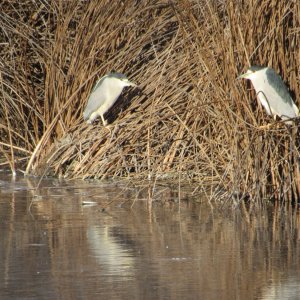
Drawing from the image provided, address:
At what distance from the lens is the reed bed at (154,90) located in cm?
774

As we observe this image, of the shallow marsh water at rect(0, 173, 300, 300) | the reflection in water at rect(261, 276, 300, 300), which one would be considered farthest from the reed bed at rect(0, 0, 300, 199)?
the reflection in water at rect(261, 276, 300, 300)

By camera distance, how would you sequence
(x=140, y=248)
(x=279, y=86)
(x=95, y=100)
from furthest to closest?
(x=95, y=100), (x=279, y=86), (x=140, y=248)

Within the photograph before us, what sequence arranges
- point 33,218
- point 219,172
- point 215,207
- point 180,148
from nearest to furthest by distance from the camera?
point 33,218
point 215,207
point 219,172
point 180,148

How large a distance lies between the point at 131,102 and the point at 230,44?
242 centimetres

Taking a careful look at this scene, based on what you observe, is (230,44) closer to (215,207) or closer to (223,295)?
(215,207)

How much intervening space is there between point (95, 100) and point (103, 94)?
0.63 feet

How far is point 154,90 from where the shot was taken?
9.63 m

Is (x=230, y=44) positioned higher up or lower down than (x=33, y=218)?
higher up

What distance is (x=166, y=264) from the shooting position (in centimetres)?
570

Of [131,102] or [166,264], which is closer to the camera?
[166,264]

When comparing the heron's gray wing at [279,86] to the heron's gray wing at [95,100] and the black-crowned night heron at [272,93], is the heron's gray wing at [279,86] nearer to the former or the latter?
the black-crowned night heron at [272,93]

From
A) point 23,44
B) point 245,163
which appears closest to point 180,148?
point 245,163

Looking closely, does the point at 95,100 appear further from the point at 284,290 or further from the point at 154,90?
the point at 284,290

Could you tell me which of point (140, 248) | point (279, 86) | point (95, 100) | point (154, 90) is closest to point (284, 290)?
point (140, 248)
